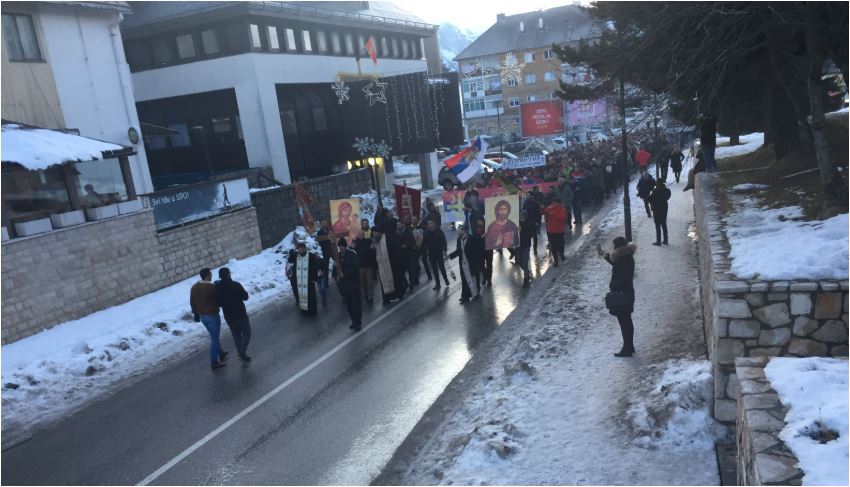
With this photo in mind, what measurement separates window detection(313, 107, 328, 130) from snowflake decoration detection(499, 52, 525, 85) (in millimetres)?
30280

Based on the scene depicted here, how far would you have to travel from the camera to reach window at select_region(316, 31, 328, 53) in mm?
29452

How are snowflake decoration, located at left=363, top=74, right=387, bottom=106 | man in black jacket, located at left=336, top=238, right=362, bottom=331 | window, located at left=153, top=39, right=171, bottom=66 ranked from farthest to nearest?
snowflake decoration, located at left=363, top=74, right=387, bottom=106 < window, located at left=153, top=39, right=171, bottom=66 < man in black jacket, located at left=336, top=238, right=362, bottom=331

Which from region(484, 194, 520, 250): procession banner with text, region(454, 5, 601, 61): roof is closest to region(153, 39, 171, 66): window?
region(484, 194, 520, 250): procession banner with text

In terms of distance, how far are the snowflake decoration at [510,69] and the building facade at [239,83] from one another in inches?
1136

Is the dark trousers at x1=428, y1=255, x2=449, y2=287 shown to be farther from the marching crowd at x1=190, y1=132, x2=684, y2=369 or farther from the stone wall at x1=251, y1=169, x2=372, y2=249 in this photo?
the stone wall at x1=251, y1=169, x2=372, y2=249

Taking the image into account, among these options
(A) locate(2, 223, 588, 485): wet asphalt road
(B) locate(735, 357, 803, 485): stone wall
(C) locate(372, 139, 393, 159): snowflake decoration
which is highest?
(C) locate(372, 139, 393, 159): snowflake decoration

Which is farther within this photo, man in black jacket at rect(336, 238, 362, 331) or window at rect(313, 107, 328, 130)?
window at rect(313, 107, 328, 130)

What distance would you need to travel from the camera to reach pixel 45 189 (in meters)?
14.3

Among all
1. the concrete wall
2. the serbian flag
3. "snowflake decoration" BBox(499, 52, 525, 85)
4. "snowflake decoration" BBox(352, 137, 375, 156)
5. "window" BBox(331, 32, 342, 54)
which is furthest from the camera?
"snowflake decoration" BBox(499, 52, 525, 85)

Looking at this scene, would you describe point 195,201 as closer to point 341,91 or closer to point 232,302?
point 232,302

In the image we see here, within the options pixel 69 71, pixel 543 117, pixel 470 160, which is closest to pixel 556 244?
pixel 470 160

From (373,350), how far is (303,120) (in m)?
20.4

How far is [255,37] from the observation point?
83.7 feet

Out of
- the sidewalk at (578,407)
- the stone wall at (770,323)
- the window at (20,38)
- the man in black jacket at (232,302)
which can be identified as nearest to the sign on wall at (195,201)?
the window at (20,38)
